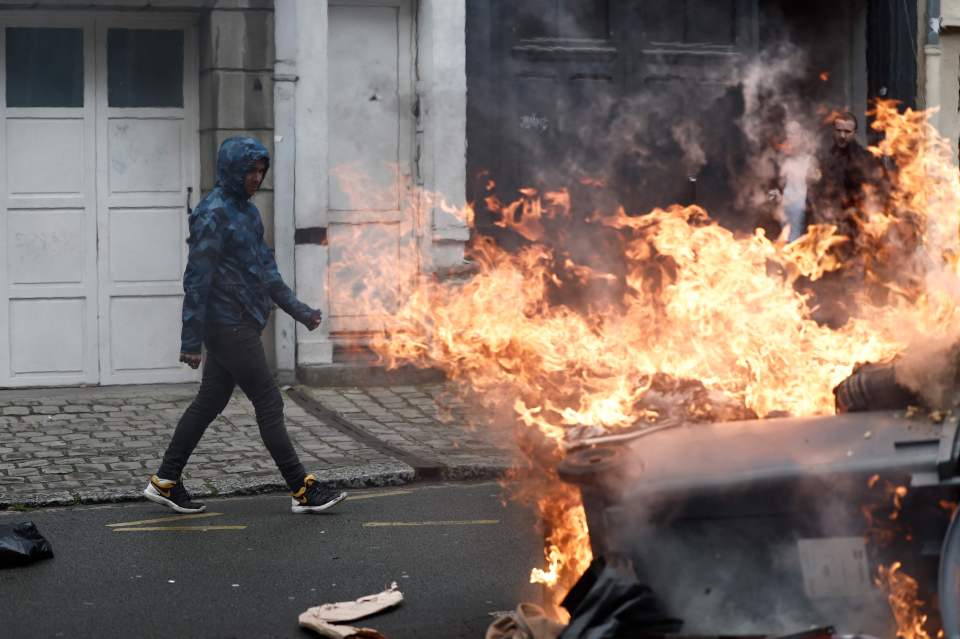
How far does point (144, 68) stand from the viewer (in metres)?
12.9

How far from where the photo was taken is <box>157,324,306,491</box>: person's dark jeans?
842cm

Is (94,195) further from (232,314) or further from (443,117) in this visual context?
(232,314)

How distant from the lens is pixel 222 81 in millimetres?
12711

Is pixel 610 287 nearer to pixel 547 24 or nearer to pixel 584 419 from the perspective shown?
pixel 547 24

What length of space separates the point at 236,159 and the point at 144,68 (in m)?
5.00

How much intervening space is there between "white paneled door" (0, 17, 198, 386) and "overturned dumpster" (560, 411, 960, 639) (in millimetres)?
8362

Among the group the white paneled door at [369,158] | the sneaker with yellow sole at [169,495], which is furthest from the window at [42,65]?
the sneaker with yellow sole at [169,495]

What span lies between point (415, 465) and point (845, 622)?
5046mm

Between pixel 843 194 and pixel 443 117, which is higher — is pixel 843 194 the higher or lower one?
the lower one

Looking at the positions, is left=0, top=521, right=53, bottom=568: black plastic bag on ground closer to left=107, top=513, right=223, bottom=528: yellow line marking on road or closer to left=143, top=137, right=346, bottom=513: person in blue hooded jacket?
left=107, top=513, right=223, bottom=528: yellow line marking on road

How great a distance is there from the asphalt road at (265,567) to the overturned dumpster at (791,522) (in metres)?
1.28

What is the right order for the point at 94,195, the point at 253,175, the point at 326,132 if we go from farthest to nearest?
the point at 326,132 < the point at 94,195 < the point at 253,175

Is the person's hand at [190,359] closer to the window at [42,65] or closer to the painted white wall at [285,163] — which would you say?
the painted white wall at [285,163]

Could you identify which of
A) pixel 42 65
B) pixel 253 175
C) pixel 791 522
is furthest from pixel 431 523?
pixel 42 65
